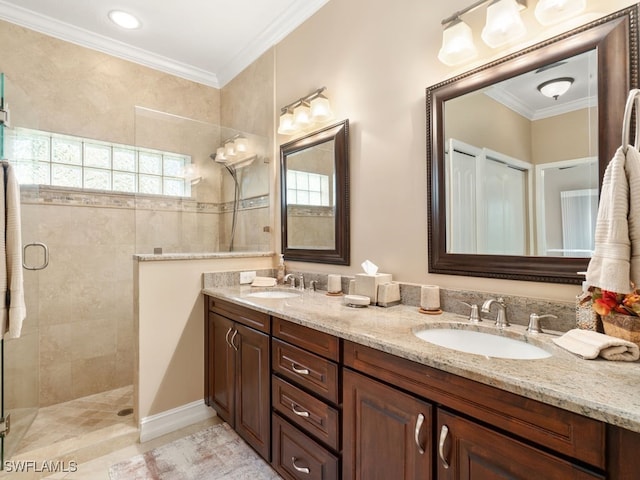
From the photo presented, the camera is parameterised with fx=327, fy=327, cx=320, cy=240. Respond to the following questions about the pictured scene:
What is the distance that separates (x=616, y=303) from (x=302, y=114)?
1914 mm

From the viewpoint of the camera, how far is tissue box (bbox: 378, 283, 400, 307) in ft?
5.30

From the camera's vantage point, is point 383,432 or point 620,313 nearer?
point 620,313

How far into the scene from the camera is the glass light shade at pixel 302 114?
2217 mm

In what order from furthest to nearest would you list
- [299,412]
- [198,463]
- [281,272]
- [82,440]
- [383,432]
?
[281,272] < [82,440] < [198,463] < [299,412] < [383,432]

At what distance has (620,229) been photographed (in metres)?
0.79

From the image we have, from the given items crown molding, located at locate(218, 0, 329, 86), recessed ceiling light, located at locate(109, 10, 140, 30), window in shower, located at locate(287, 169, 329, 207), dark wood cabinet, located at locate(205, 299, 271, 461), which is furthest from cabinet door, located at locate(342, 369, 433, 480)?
recessed ceiling light, located at locate(109, 10, 140, 30)

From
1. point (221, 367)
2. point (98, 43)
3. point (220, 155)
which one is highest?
point (98, 43)

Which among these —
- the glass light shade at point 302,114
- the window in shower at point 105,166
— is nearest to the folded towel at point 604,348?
the glass light shade at point 302,114

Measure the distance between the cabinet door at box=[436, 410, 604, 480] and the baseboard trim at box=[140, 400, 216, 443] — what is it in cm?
181

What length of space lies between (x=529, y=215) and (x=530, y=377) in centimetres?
72

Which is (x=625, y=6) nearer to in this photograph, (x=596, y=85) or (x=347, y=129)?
(x=596, y=85)

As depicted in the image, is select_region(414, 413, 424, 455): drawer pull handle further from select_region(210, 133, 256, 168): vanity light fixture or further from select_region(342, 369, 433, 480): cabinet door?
select_region(210, 133, 256, 168): vanity light fixture

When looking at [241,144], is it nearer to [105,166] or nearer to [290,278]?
[105,166]

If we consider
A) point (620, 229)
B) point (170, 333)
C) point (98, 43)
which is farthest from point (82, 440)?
point (98, 43)
